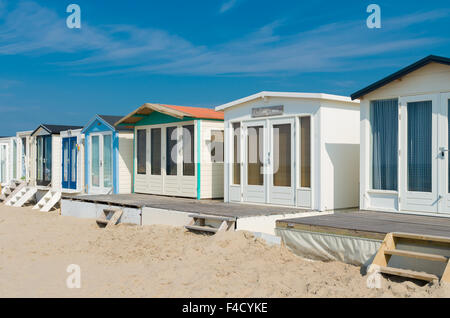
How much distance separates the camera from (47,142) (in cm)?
1647

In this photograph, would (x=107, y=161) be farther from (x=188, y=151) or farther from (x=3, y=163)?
(x=3, y=163)

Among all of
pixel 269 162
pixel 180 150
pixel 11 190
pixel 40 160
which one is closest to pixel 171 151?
pixel 180 150

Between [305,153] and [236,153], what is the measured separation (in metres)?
1.78

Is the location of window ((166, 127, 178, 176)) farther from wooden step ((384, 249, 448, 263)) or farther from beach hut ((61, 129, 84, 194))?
wooden step ((384, 249, 448, 263))

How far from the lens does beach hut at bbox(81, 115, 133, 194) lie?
13500 millimetres

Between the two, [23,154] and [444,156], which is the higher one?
[23,154]

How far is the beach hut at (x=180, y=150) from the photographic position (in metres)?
11.4

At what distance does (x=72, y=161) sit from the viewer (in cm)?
1532

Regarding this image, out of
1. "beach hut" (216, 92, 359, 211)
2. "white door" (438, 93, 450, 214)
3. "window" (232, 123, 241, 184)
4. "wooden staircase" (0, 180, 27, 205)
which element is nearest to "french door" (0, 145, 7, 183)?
"wooden staircase" (0, 180, 27, 205)

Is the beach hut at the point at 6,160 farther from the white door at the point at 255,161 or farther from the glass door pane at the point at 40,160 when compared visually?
the white door at the point at 255,161

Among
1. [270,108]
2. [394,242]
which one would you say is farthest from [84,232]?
[394,242]

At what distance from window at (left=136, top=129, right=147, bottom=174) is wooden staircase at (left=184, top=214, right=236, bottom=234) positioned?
4861mm
